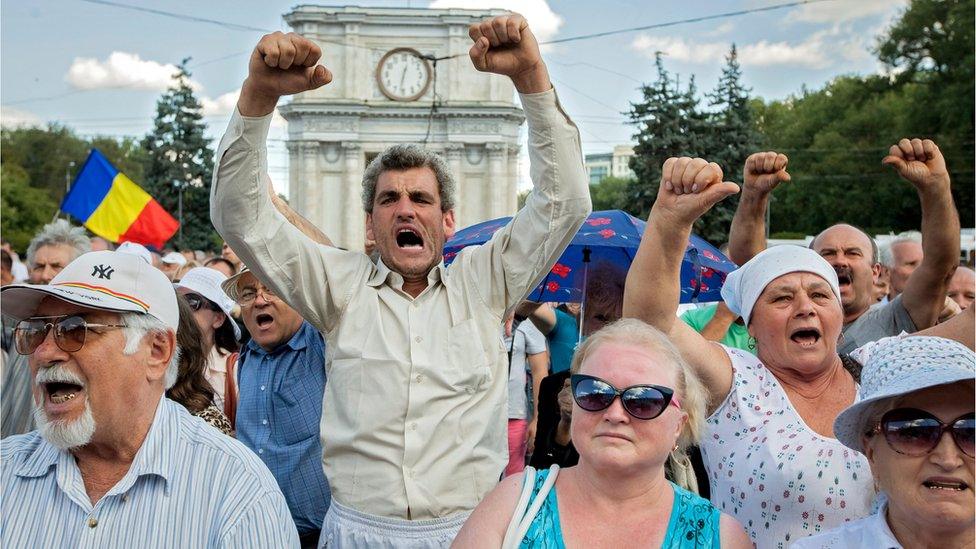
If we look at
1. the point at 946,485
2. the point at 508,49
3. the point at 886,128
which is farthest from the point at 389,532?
the point at 886,128

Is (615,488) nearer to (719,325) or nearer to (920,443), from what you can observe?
(920,443)

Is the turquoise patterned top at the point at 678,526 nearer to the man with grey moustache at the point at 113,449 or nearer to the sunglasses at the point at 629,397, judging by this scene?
the sunglasses at the point at 629,397

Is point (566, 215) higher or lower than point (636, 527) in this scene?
higher

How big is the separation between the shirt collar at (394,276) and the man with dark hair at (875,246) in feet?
→ 4.93

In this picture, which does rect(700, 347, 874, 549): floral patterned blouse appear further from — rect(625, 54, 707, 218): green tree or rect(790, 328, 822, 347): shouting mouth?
rect(625, 54, 707, 218): green tree

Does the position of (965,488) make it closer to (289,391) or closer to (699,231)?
(289,391)

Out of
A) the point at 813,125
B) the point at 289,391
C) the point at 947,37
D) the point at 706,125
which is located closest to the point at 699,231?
the point at 706,125

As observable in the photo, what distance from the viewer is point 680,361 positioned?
113 inches

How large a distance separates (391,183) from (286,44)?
0.71 meters

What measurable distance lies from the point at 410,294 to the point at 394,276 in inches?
3.5

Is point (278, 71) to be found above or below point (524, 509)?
above

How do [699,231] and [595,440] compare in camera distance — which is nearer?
[595,440]

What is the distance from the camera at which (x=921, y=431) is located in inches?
91.7

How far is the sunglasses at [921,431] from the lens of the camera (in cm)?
229
